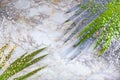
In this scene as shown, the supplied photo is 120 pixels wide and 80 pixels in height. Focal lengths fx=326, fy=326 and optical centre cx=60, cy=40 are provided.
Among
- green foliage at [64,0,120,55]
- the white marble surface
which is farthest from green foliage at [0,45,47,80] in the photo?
green foliage at [64,0,120,55]

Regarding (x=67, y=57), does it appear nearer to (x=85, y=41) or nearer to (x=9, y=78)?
(x=85, y=41)

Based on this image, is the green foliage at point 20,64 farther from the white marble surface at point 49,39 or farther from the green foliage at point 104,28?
the green foliage at point 104,28

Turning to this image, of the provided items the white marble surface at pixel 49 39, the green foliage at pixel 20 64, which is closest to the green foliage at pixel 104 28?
the white marble surface at pixel 49 39

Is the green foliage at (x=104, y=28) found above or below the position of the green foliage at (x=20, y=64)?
above

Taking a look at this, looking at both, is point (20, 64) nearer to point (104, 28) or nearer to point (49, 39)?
point (49, 39)

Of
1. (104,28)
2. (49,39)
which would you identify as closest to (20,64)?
(49,39)

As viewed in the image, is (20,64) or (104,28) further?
(104,28)
